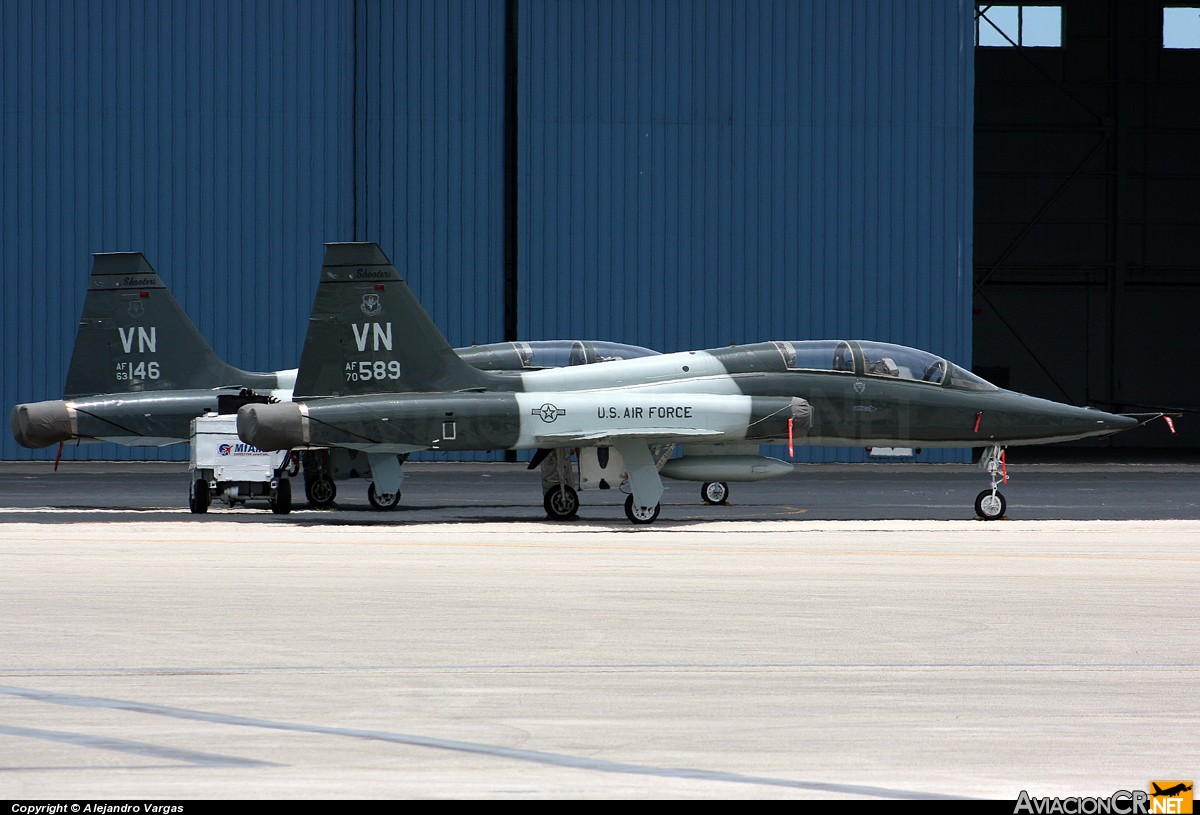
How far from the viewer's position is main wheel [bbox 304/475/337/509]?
2238 cm

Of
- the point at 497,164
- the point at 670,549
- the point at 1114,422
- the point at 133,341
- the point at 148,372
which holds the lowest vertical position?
Answer: the point at 670,549

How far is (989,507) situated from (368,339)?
8.81m

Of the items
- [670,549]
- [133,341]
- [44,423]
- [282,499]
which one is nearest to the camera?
[670,549]

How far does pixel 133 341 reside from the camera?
24547 mm

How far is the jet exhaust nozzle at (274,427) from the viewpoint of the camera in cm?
1842

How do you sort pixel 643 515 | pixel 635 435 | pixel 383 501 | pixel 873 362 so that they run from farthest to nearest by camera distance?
pixel 383 501 < pixel 873 362 < pixel 643 515 < pixel 635 435

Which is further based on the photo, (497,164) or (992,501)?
(497,164)

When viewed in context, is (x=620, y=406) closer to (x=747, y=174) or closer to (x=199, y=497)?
(x=199, y=497)

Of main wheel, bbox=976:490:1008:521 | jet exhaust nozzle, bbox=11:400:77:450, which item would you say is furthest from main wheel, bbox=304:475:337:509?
main wheel, bbox=976:490:1008:521

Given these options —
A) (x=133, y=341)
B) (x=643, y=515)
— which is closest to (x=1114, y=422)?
(x=643, y=515)

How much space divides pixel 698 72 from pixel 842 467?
33.4ft

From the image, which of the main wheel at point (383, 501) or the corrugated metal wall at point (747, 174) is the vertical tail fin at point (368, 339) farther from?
the corrugated metal wall at point (747, 174)

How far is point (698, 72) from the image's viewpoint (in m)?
35.1

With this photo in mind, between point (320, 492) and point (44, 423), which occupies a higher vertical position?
point (44, 423)
